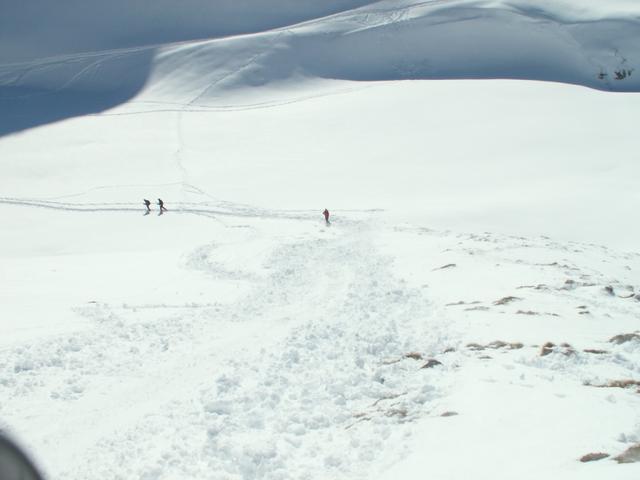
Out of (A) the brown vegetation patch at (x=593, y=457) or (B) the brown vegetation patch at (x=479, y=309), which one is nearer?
(A) the brown vegetation patch at (x=593, y=457)

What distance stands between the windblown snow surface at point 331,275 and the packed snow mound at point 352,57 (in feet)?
3.49

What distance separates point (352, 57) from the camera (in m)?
107

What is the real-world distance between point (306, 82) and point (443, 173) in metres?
51.7

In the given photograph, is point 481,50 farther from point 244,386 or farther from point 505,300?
point 244,386

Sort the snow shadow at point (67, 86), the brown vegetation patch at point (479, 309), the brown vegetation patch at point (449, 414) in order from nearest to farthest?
the brown vegetation patch at point (449, 414)
the brown vegetation patch at point (479, 309)
the snow shadow at point (67, 86)

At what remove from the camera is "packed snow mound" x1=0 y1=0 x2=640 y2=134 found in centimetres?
9731

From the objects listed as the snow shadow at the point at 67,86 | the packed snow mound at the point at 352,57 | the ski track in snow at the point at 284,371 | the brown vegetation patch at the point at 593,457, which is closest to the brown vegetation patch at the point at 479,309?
the ski track in snow at the point at 284,371

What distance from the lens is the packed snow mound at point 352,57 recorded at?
9731 cm

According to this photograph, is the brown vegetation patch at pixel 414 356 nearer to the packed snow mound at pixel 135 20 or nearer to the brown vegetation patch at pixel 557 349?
the brown vegetation patch at pixel 557 349

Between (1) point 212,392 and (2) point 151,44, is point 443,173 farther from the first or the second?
(2) point 151,44

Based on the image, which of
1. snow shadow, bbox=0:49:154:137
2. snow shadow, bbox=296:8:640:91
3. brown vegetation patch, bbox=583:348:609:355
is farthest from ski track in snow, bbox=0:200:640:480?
snow shadow, bbox=296:8:640:91

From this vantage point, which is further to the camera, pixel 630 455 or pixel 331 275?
pixel 331 275

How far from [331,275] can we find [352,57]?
90227 mm

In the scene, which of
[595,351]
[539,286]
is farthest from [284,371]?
[539,286]
